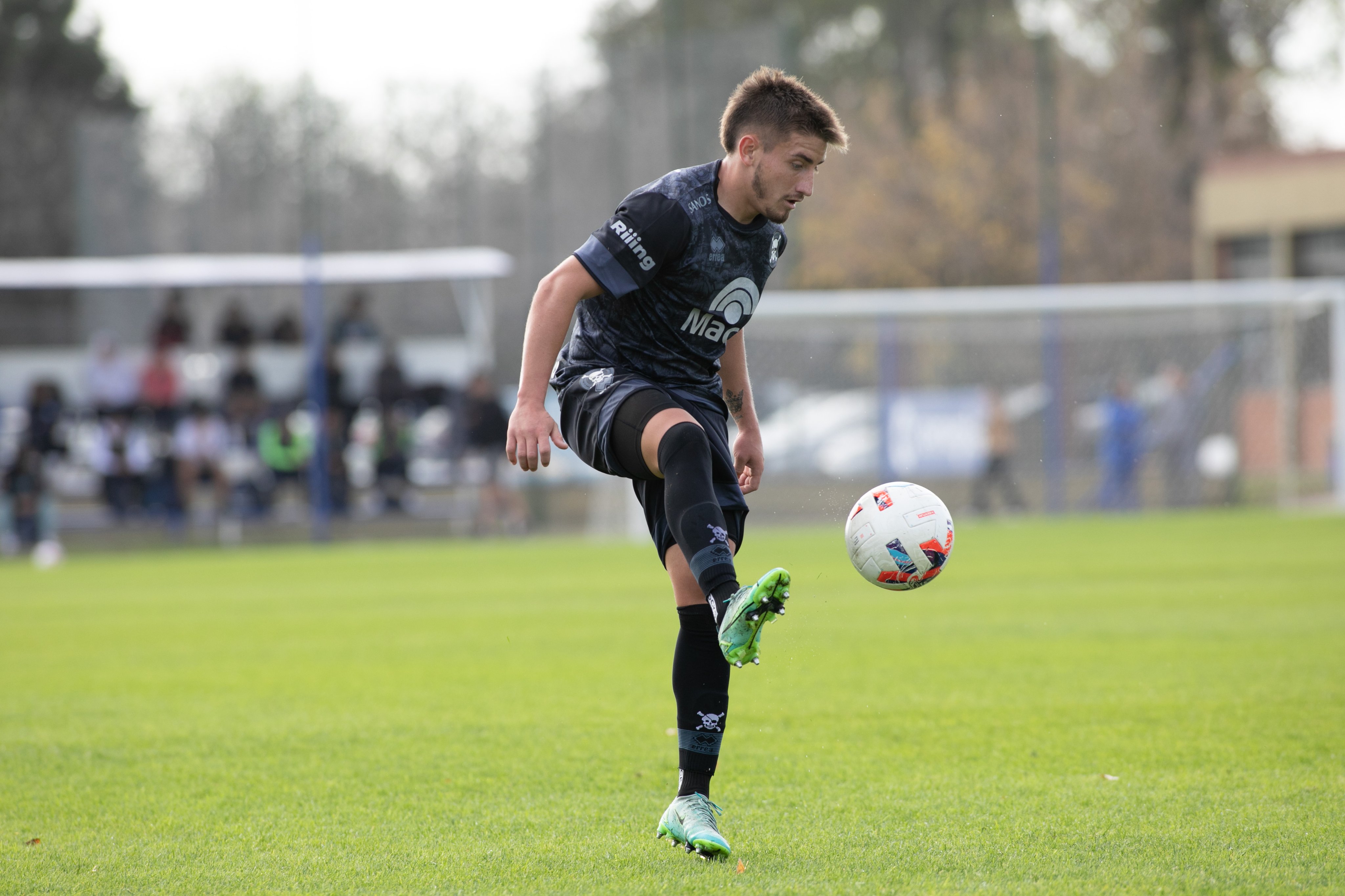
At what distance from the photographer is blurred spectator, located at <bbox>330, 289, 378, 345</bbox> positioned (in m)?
18.8

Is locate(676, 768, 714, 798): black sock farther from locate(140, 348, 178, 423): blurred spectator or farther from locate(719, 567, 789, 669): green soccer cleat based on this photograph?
locate(140, 348, 178, 423): blurred spectator

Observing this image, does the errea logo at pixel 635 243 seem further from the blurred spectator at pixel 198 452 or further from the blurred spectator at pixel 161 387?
the blurred spectator at pixel 161 387

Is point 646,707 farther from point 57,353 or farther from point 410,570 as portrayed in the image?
point 57,353

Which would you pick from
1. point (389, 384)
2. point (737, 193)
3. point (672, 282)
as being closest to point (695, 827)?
point (672, 282)

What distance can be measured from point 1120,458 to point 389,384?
1006 cm

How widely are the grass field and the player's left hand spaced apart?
38.5 inches

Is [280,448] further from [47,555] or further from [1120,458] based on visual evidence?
[1120,458]

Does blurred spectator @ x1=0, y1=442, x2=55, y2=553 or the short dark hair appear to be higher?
the short dark hair

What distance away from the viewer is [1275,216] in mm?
27875

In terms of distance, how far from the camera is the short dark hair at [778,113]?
3.69 m

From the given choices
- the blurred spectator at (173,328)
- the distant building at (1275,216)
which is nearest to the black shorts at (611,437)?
the blurred spectator at (173,328)

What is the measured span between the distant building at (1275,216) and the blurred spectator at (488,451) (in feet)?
57.9

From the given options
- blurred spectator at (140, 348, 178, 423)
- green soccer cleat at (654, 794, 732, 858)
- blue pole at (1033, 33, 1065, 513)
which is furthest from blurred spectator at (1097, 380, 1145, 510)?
green soccer cleat at (654, 794, 732, 858)

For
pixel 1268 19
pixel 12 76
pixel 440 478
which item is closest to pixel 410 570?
pixel 440 478
